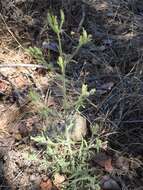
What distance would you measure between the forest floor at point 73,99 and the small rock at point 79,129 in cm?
1

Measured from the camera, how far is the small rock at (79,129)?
2.96 m

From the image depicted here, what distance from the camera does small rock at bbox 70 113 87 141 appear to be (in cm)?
296

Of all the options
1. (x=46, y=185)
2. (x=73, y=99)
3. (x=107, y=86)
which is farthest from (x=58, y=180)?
(x=107, y=86)

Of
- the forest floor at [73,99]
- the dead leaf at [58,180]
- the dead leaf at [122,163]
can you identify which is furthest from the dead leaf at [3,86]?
the dead leaf at [122,163]

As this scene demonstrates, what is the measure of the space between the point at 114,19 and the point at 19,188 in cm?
207

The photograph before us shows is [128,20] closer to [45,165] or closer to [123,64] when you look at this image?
[123,64]

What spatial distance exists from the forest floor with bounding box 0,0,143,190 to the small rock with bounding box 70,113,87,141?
0.01m

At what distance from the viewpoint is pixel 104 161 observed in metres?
Result: 2.93

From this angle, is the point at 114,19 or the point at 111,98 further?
the point at 114,19

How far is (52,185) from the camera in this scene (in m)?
2.81

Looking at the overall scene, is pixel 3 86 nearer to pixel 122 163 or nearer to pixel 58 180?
pixel 58 180

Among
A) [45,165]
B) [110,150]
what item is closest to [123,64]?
[110,150]

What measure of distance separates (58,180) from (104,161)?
0.36m

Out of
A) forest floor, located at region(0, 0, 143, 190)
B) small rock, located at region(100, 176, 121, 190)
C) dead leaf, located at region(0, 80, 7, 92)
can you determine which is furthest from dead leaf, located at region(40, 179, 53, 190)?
dead leaf, located at region(0, 80, 7, 92)
